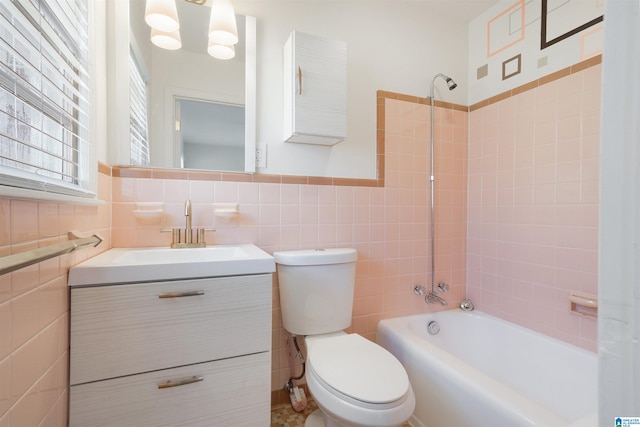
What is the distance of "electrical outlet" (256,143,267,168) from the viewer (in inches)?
59.4

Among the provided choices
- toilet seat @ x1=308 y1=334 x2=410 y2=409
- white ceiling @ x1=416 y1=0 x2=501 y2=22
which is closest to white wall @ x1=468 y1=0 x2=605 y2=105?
white ceiling @ x1=416 y1=0 x2=501 y2=22

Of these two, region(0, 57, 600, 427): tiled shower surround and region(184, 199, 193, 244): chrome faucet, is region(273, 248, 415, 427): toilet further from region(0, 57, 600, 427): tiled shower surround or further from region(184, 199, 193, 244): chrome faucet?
region(184, 199, 193, 244): chrome faucet

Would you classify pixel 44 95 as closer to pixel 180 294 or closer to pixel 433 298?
pixel 180 294

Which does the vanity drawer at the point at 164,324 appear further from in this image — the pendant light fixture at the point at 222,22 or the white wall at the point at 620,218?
the pendant light fixture at the point at 222,22

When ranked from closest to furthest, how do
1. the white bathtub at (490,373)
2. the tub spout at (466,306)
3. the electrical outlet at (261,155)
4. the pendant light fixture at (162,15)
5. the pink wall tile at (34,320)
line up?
the pink wall tile at (34,320) < the white bathtub at (490,373) < the pendant light fixture at (162,15) < the electrical outlet at (261,155) < the tub spout at (466,306)

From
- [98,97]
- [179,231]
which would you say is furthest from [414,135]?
[98,97]

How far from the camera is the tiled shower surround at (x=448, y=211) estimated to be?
4.46ft

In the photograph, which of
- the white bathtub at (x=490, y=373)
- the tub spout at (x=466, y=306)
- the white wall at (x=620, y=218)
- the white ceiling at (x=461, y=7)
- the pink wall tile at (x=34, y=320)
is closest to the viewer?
the white wall at (x=620, y=218)

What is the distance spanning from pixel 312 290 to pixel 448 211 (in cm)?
112

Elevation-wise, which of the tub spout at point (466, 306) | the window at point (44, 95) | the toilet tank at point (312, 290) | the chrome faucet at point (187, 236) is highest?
the window at point (44, 95)

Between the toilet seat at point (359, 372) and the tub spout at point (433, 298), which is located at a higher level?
A: the tub spout at point (433, 298)

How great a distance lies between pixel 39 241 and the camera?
690mm

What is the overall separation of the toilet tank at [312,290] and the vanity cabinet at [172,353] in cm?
33

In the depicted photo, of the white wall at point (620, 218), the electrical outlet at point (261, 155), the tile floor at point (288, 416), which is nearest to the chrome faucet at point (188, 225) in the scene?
the electrical outlet at point (261, 155)
